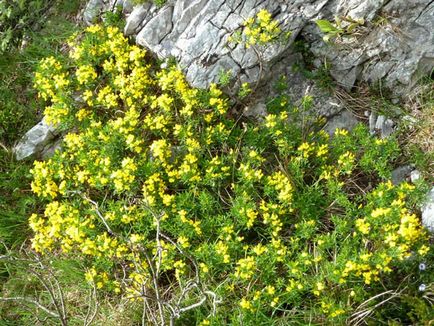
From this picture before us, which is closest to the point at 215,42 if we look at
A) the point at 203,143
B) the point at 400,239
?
the point at 203,143

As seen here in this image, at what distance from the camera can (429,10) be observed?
17.4 feet

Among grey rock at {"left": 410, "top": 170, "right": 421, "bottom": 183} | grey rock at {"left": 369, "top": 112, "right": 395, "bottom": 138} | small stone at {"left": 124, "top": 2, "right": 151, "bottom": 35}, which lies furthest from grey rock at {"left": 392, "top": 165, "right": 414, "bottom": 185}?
small stone at {"left": 124, "top": 2, "right": 151, "bottom": 35}

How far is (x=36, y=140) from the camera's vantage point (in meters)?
5.91

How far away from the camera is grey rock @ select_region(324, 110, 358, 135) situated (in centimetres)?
558

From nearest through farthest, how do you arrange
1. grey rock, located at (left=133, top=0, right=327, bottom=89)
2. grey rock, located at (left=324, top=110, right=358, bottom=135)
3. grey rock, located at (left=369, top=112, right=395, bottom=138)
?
1. grey rock, located at (left=133, top=0, right=327, bottom=89)
2. grey rock, located at (left=369, top=112, right=395, bottom=138)
3. grey rock, located at (left=324, top=110, right=358, bottom=135)

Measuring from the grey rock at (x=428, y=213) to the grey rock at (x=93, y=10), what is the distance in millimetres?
4316

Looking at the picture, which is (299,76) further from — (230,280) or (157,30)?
(230,280)

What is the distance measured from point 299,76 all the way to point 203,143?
140cm

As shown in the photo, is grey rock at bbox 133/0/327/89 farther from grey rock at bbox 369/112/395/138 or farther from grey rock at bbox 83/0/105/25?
grey rock at bbox 369/112/395/138

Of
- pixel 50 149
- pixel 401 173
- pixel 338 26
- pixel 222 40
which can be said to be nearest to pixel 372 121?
pixel 401 173

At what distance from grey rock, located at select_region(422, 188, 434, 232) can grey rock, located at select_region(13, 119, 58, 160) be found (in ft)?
13.6

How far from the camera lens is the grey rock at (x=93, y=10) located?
6.09 meters

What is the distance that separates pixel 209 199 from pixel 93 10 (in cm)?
290

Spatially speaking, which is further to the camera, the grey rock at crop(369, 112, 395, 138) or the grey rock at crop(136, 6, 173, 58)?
the grey rock at crop(136, 6, 173, 58)
